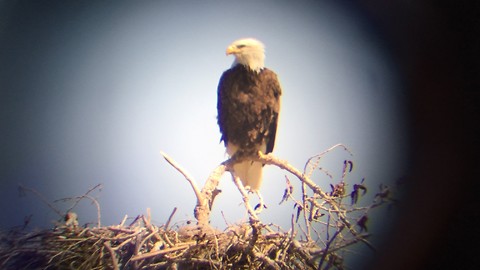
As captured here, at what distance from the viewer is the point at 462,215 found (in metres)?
1.76

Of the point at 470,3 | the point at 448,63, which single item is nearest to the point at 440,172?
the point at 448,63

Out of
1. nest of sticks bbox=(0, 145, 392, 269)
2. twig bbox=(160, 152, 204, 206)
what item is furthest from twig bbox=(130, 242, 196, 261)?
twig bbox=(160, 152, 204, 206)

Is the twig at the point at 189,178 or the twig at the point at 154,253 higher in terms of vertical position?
the twig at the point at 189,178

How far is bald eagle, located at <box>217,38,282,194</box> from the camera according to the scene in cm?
243

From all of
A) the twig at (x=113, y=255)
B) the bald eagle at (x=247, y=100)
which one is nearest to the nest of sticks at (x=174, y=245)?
the twig at (x=113, y=255)

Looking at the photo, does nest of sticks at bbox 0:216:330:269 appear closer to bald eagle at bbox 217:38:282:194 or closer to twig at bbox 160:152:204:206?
twig at bbox 160:152:204:206

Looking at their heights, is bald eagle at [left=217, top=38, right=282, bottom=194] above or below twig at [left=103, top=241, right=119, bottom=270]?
above

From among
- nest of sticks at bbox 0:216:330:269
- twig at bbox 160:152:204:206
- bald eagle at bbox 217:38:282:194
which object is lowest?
nest of sticks at bbox 0:216:330:269

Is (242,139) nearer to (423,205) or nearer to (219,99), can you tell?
(219,99)

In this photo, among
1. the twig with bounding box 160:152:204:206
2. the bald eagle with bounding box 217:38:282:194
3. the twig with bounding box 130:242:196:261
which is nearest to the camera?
the twig with bounding box 130:242:196:261

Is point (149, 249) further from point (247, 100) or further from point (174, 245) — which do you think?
point (247, 100)

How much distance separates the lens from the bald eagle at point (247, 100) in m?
2.43

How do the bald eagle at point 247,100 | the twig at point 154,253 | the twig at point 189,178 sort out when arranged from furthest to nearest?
the bald eagle at point 247,100, the twig at point 189,178, the twig at point 154,253

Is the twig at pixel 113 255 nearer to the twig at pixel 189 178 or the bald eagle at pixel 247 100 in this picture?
the twig at pixel 189 178
